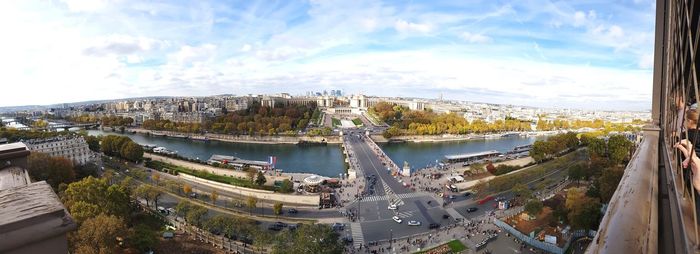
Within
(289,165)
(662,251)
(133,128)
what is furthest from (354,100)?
(662,251)

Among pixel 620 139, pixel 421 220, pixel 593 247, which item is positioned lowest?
pixel 421 220

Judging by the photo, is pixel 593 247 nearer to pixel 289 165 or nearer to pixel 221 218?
pixel 221 218

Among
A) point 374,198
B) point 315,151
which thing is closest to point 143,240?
point 374,198

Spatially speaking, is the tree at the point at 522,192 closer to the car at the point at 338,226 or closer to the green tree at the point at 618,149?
the car at the point at 338,226

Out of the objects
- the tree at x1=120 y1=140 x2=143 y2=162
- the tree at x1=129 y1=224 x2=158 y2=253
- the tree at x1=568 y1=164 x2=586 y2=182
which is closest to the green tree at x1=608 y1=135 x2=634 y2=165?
the tree at x1=568 y1=164 x2=586 y2=182

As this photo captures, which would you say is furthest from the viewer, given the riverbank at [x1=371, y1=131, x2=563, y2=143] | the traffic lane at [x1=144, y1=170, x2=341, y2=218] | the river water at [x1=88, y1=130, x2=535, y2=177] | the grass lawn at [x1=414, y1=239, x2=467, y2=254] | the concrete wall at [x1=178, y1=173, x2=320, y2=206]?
the riverbank at [x1=371, y1=131, x2=563, y2=143]

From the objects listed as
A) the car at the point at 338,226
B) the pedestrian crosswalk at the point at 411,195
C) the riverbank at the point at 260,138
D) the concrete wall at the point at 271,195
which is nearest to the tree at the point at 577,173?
the pedestrian crosswalk at the point at 411,195

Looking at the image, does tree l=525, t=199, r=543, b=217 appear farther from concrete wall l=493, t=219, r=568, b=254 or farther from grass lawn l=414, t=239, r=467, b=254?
grass lawn l=414, t=239, r=467, b=254
